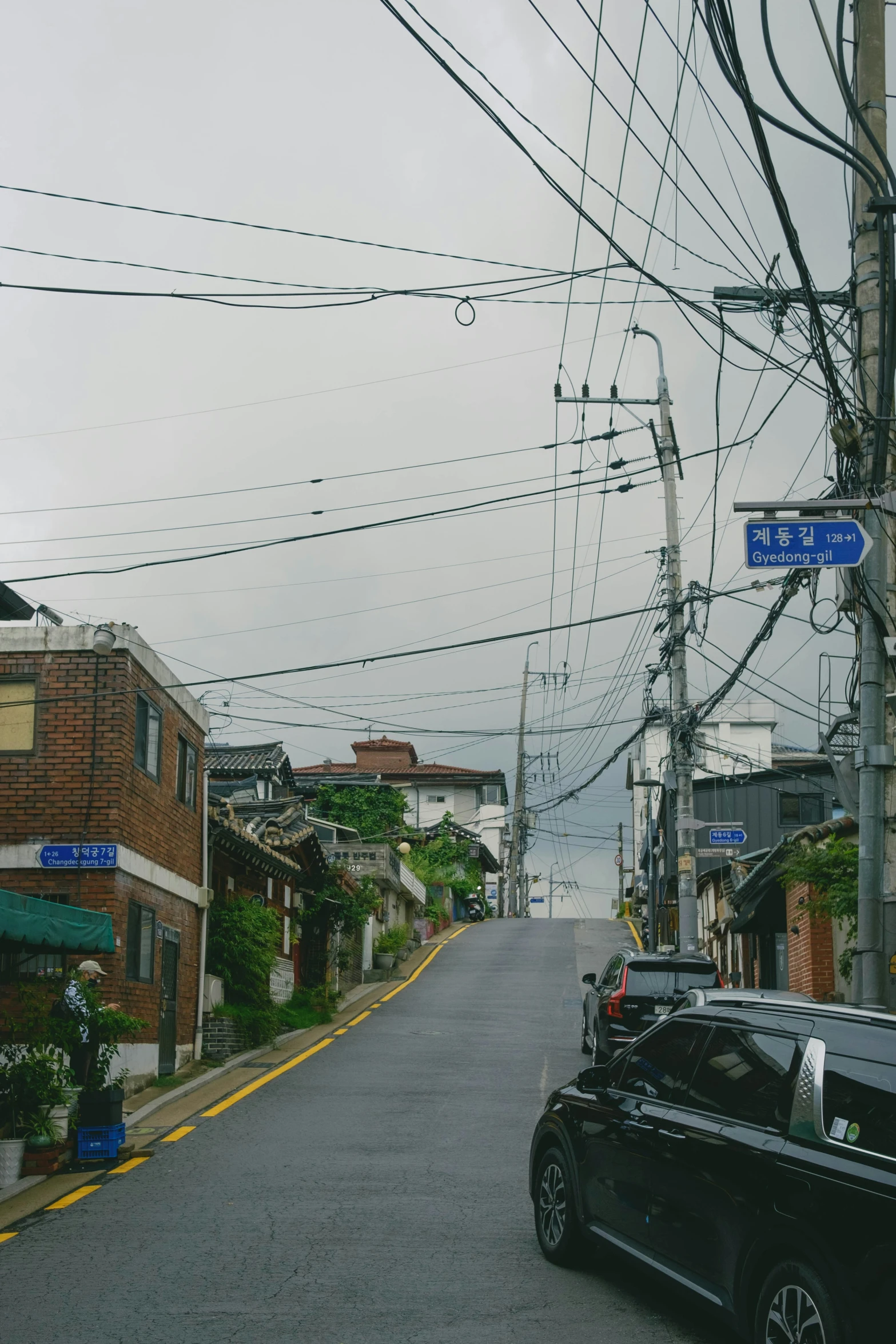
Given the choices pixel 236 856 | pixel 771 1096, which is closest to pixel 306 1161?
pixel 771 1096

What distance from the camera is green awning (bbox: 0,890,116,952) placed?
1089 centimetres

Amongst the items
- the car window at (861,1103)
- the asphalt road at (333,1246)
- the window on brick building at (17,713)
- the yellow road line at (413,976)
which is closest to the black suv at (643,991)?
the asphalt road at (333,1246)

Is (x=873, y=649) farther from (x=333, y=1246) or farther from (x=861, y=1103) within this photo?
(x=333, y=1246)

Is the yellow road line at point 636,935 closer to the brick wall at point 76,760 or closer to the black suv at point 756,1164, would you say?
the brick wall at point 76,760

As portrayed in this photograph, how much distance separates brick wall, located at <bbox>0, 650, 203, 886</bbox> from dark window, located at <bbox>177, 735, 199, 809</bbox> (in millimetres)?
2448

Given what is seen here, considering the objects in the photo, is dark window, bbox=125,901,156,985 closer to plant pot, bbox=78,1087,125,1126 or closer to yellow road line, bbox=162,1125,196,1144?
→ yellow road line, bbox=162,1125,196,1144

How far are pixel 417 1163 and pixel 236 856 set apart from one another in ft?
42.5

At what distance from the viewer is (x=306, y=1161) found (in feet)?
39.5

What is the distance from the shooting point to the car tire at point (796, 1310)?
194 inches

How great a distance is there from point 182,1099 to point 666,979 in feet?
21.5

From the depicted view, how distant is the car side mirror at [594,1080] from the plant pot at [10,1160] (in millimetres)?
5901

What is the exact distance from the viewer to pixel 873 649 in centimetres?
985

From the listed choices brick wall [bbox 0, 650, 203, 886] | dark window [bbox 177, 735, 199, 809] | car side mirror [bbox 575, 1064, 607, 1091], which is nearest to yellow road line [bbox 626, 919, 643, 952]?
dark window [bbox 177, 735, 199, 809]

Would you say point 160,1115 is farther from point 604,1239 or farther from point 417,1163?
point 604,1239
